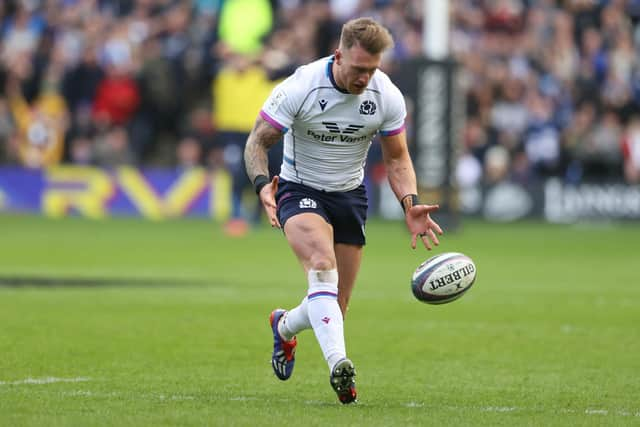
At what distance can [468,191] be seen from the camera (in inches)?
1081

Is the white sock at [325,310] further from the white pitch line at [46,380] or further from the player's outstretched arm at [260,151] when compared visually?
the white pitch line at [46,380]

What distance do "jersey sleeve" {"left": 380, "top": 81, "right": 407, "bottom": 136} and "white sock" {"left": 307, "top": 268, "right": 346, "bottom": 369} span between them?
0.98 metres

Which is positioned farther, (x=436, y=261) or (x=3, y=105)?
(x=3, y=105)

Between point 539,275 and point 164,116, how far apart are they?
1264 cm

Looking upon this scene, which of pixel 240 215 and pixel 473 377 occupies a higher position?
pixel 473 377

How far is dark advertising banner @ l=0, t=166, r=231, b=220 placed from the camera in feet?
92.2

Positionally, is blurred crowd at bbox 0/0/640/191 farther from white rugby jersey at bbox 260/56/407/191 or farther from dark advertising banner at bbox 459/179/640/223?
white rugby jersey at bbox 260/56/407/191

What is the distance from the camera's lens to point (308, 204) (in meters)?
8.26

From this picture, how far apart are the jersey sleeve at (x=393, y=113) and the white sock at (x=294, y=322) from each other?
3.73 feet

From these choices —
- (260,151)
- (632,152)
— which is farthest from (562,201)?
(260,151)

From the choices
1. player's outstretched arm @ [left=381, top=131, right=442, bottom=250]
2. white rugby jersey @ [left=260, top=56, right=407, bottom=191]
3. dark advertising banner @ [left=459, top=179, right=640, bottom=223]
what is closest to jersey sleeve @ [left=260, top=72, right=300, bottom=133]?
white rugby jersey @ [left=260, top=56, right=407, bottom=191]

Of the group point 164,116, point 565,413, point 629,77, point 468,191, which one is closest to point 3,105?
point 164,116

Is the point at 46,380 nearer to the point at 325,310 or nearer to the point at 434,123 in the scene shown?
the point at 325,310

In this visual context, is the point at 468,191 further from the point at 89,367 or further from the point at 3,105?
the point at 89,367
